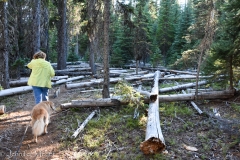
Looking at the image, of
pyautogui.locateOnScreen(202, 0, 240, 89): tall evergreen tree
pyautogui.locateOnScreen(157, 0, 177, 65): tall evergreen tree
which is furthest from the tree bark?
pyautogui.locateOnScreen(157, 0, 177, 65): tall evergreen tree

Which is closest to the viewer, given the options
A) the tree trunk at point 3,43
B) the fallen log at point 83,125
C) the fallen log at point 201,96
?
the fallen log at point 83,125

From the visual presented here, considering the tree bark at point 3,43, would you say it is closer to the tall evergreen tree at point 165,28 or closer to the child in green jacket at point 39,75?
the child in green jacket at point 39,75

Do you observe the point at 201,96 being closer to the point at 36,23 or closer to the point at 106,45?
the point at 106,45

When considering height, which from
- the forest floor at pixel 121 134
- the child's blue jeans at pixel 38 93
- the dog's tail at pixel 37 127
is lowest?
the forest floor at pixel 121 134

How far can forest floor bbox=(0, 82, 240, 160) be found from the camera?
4645 millimetres

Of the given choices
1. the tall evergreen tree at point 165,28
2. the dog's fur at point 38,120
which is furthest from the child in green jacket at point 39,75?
the tall evergreen tree at point 165,28

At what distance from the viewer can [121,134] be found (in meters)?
5.62

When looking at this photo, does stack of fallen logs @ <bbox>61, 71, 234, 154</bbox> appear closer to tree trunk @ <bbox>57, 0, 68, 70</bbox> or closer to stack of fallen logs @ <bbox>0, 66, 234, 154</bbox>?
stack of fallen logs @ <bbox>0, 66, 234, 154</bbox>

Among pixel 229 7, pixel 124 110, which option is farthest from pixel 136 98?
pixel 229 7

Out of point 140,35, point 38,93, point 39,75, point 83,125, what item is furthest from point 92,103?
point 140,35

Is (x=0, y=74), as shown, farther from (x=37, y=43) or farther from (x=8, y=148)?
(x=8, y=148)

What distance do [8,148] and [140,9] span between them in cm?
1269

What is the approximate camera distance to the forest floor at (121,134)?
4.64 metres

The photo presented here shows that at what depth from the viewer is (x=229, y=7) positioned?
7.74 metres
